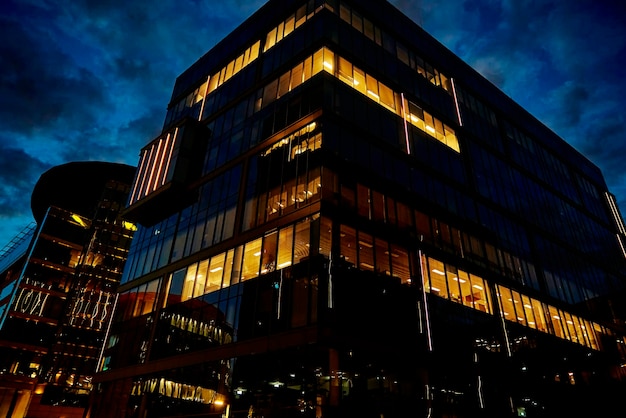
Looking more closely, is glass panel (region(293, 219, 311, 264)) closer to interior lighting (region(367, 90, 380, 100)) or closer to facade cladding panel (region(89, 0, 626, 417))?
facade cladding panel (region(89, 0, 626, 417))

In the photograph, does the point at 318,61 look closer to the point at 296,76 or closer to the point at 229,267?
the point at 296,76

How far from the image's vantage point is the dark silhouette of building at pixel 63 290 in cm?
4994

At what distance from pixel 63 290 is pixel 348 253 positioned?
49101mm

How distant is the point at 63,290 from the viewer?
5644 cm

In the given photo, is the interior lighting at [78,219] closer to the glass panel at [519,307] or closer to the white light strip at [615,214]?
the glass panel at [519,307]

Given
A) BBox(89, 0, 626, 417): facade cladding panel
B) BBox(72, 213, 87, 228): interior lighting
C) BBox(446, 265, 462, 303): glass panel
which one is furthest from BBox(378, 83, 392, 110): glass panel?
BBox(72, 213, 87, 228): interior lighting

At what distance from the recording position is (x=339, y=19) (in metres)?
34.2

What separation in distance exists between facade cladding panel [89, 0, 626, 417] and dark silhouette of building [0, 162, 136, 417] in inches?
708

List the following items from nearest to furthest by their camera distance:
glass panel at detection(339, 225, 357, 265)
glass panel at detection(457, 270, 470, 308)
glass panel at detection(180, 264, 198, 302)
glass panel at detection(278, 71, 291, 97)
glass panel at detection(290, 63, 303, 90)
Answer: glass panel at detection(339, 225, 357, 265) < glass panel at detection(457, 270, 470, 308) < glass panel at detection(180, 264, 198, 302) < glass panel at detection(290, 63, 303, 90) < glass panel at detection(278, 71, 291, 97)

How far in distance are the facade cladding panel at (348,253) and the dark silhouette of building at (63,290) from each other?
59.0ft

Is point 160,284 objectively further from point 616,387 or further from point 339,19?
point 616,387

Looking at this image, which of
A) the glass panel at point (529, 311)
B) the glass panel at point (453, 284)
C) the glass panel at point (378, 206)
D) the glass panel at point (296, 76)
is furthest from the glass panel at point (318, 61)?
the glass panel at point (529, 311)

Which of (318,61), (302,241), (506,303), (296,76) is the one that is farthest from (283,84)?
(506,303)

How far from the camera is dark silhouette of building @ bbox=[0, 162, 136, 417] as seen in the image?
49938 millimetres
